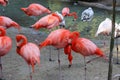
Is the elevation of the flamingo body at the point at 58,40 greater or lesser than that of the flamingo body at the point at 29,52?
greater

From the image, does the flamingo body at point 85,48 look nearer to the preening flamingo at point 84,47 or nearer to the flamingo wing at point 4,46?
the preening flamingo at point 84,47

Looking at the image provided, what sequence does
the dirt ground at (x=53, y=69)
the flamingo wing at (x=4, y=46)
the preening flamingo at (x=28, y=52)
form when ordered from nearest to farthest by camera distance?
the preening flamingo at (x=28, y=52)
the flamingo wing at (x=4, y=46)
the dirt ground at (x=53, y=69)

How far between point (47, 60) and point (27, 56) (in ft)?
4.71

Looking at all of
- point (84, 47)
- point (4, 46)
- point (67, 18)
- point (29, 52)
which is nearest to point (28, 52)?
point (29, 52)

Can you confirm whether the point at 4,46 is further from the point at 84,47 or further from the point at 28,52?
the point at 84,47

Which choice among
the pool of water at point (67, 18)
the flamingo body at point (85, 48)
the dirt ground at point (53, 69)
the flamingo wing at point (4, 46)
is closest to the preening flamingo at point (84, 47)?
the flamingo body at point (85, 48)

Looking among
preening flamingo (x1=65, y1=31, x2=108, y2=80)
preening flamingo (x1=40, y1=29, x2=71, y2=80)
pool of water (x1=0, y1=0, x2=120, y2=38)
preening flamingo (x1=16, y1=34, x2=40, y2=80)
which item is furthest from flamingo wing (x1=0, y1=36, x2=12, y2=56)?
pool of water (x1=0, y1=0, x2=120, y2=38)

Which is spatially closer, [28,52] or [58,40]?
[28,52]

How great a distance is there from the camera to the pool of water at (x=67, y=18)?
8287 millimetres

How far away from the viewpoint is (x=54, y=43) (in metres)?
4.41

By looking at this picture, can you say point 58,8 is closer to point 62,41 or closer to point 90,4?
point 90,4

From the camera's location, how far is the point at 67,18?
9492mm

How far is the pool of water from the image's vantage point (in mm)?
8287

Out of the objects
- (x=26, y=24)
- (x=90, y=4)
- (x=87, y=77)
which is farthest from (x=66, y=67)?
(x=90, y=4)
